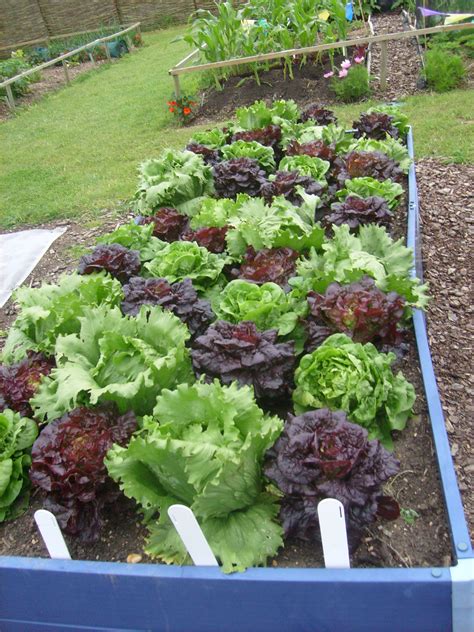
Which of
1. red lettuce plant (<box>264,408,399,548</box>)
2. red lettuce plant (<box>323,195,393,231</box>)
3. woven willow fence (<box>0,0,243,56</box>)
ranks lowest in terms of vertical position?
red lettuce plant (<box>264,408,399,548</box>)

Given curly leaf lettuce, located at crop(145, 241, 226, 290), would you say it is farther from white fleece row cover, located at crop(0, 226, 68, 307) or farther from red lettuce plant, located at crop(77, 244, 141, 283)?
white fleece row cover, located at crop(0, 226, 68, 307)

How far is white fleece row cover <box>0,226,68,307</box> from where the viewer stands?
5.00 meters

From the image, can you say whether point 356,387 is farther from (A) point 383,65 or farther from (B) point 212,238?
(A) point 383,65

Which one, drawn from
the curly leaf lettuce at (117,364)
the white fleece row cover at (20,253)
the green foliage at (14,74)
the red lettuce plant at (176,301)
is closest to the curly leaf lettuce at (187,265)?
the red lettuce plant at (176,301)

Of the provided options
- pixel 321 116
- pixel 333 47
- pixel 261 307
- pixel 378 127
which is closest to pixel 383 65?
pixel 333 47

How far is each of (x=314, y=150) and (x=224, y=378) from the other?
2459 mm

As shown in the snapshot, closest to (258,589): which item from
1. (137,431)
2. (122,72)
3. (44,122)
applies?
(137,431)

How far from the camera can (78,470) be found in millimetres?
Result: 1972

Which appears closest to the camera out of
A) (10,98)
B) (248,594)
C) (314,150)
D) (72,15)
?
(248,594)

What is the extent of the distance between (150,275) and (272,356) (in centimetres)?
117

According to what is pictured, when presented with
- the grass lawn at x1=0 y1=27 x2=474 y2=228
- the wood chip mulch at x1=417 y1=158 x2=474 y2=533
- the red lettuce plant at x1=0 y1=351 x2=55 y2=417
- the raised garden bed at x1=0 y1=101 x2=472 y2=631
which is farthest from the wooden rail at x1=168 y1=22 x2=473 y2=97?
the raised garden bed at x1=0 y1=101 x2=472 y2=631

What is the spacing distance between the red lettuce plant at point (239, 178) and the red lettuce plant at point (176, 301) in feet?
4.54

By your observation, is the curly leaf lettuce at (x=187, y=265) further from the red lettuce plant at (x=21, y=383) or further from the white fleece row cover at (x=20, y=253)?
the white fleece row cover at (x=20, y=253)

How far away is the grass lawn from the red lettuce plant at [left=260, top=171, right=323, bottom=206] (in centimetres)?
266
